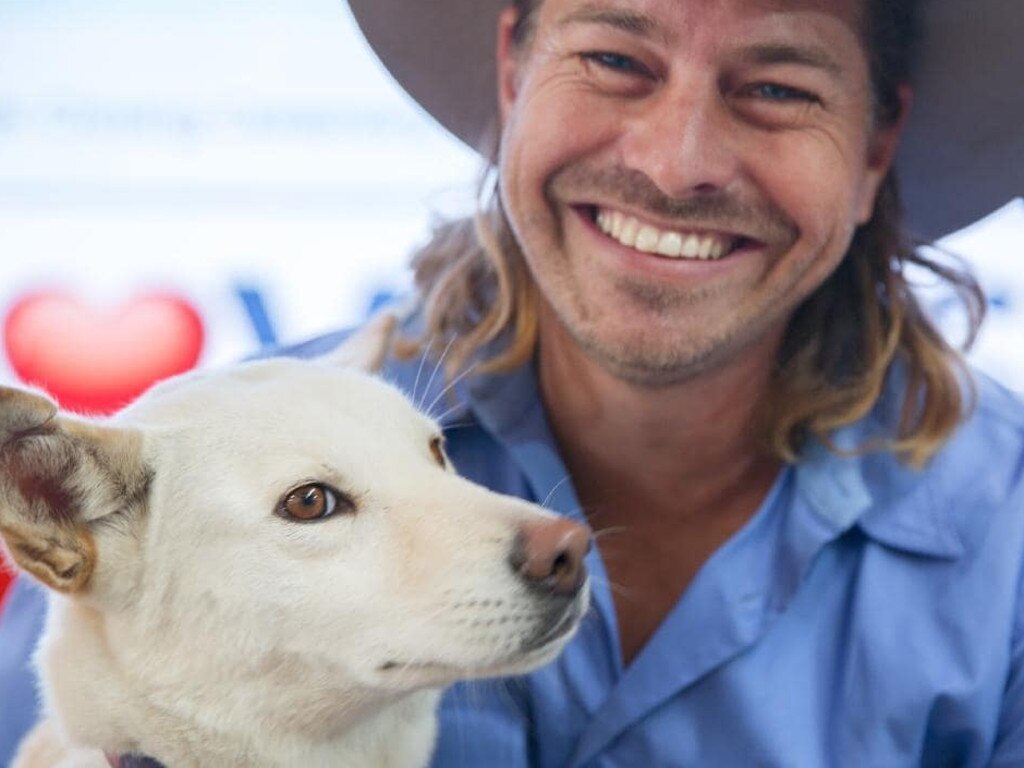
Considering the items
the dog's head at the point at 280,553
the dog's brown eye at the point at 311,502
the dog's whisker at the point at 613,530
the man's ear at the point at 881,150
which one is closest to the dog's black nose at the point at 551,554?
the dog's head at the point at 280,553

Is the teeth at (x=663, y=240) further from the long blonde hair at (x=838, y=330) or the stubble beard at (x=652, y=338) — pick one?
the long blonde hair at (x=838, y=330)

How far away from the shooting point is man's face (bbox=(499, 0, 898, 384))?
3.33 ft

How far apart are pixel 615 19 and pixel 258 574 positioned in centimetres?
56

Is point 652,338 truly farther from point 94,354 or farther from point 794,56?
point 94,354

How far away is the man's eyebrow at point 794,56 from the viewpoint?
1009 millimetres

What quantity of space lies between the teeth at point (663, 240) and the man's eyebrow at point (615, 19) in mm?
160

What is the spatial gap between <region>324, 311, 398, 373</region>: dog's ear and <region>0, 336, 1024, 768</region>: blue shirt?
0.13 ft

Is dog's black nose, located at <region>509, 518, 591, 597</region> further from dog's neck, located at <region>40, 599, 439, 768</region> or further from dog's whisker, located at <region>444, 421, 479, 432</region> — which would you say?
dog's whisker, located at <region>444, 421, 479, 432</region>

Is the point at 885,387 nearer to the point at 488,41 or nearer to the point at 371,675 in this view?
the point at 488,41

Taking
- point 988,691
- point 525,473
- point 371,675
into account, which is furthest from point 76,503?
point 988,691

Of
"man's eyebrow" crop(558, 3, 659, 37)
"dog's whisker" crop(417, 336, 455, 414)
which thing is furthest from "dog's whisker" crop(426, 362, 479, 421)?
"man's eyebrow" crop(558, 3, 659, 37)

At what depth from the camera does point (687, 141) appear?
101 centimetres

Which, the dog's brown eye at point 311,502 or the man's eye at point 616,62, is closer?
the dog's brown eye at point 311,502

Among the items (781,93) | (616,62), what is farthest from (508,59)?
(781,93)
